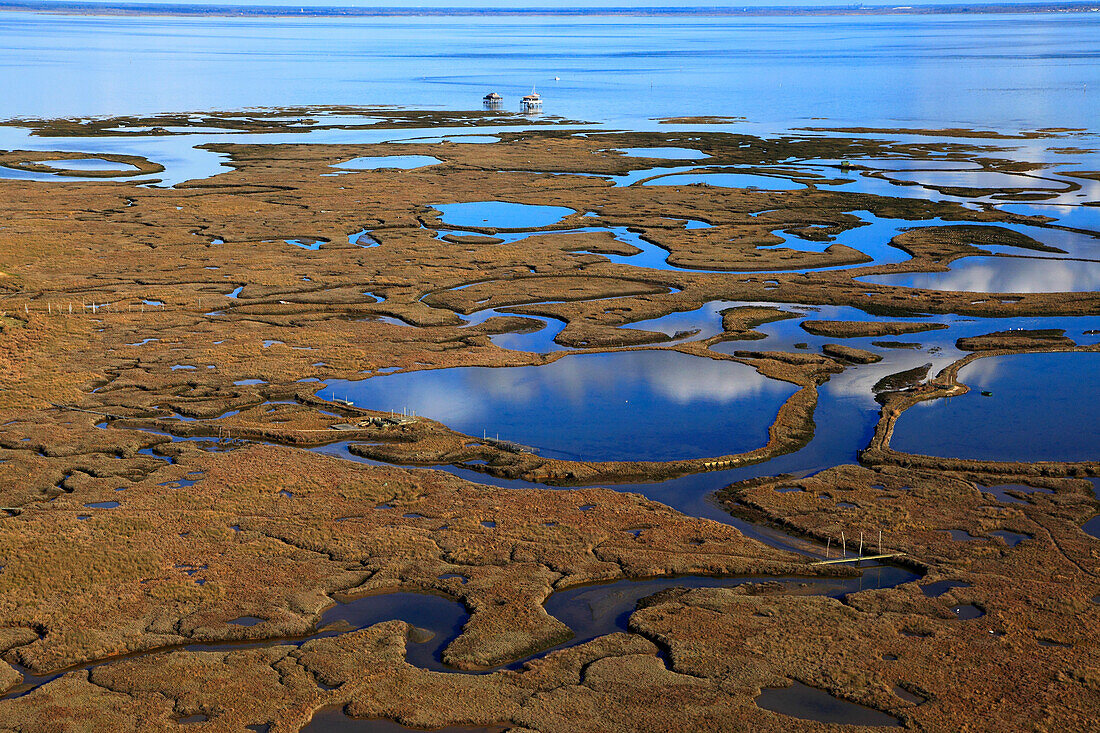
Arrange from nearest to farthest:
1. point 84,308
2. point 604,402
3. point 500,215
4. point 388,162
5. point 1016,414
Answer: point 1016,414
point 604,402
point 84,308
point 500,215
point 388,162

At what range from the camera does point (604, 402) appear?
28328 mm

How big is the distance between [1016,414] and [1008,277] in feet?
52.4

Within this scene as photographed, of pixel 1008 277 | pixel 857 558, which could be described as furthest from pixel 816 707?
pixel 1008 277

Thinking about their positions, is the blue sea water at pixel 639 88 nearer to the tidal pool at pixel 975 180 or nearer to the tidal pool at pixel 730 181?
the tidal pool at pixel 975 180

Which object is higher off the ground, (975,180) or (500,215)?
(975,180)

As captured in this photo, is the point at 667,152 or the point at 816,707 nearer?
the point at 816,707

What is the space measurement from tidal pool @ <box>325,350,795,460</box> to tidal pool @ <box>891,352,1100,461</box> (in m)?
3.71

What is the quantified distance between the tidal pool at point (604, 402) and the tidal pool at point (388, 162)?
42.5 metres

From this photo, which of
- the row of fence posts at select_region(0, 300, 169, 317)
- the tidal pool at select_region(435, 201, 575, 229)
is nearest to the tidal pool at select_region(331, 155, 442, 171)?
the tidal pool at select_region(435, 201, 575, 229)

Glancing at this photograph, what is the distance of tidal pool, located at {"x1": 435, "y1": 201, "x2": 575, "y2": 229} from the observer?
5225 centimetres

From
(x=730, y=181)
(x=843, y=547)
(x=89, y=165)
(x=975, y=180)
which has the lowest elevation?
(x=843, y=547)

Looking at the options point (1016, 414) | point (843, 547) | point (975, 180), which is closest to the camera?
point (843, 547)

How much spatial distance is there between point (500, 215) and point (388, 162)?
22.2 m

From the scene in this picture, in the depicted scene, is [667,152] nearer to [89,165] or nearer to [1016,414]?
[89,165]
